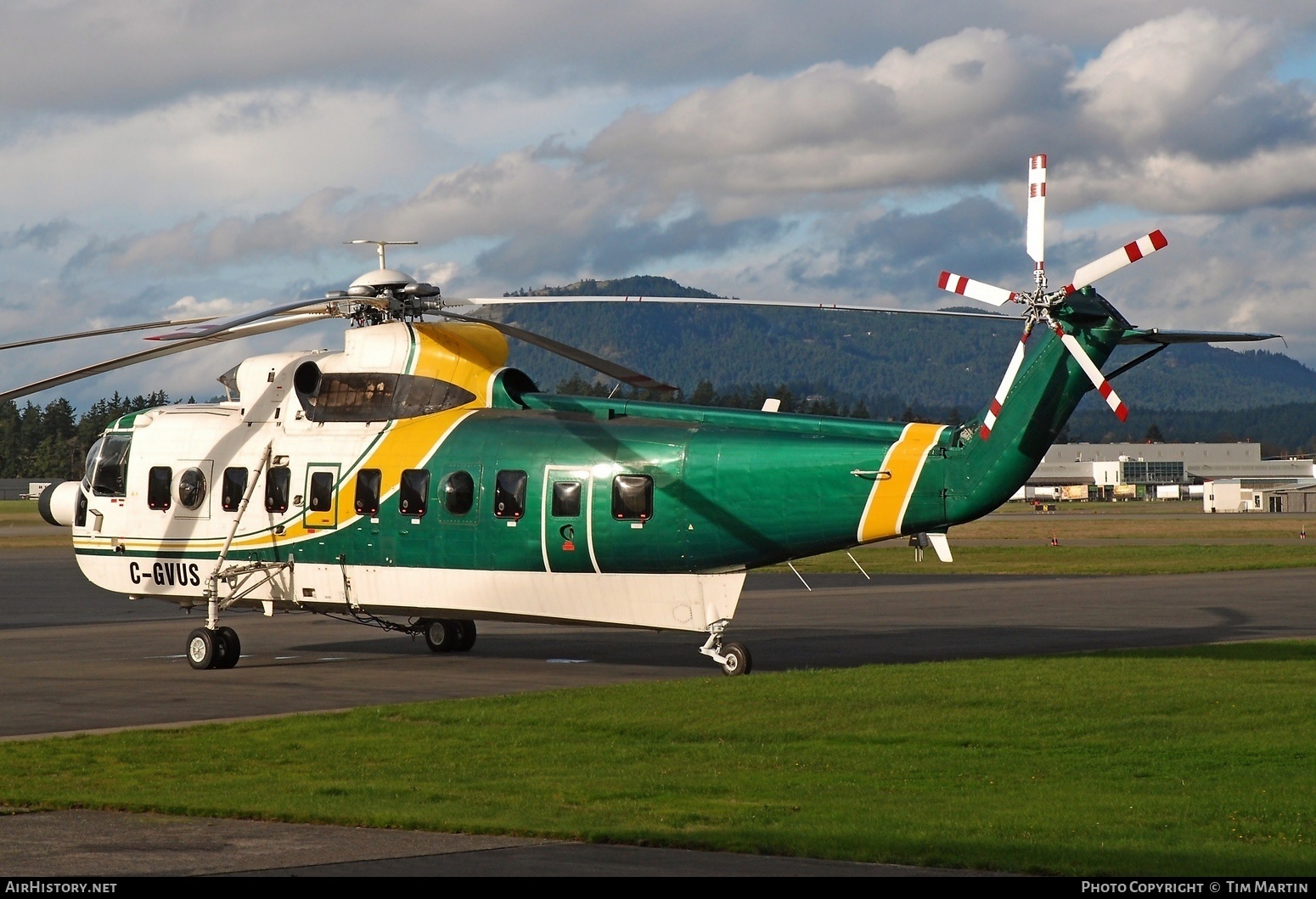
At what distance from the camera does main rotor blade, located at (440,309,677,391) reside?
18944mm

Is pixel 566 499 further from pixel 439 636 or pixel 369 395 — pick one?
pixel 439 636

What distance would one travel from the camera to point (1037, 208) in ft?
58.4

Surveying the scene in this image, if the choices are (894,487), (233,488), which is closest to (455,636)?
(233,488)

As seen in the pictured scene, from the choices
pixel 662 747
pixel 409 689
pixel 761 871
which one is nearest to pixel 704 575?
pixel 409 689

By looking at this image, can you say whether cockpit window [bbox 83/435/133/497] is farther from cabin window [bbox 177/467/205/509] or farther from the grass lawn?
the grass lawn

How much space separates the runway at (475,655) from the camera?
398 inches

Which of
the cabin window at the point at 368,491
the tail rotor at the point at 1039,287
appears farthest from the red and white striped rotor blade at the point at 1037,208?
the cabin window at the point at 368,491

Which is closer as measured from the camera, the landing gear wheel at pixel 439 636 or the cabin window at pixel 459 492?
the cabin window at pixel 459 492

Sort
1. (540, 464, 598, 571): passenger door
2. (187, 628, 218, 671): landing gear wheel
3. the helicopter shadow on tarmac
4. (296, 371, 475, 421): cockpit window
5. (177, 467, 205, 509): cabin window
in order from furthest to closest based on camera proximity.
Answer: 1. the helicopter shadow on tarmac
2. (177, 467, 205, 509): cabin window
3. (187, 628, 218, 671): landing gear wheel
4. (296, 371, 475, 421): cockpit window
5. (540, 464, 598, 571): passenger door

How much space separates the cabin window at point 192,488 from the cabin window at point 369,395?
227 centimetres

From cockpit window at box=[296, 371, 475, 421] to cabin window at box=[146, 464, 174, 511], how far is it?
2.86m

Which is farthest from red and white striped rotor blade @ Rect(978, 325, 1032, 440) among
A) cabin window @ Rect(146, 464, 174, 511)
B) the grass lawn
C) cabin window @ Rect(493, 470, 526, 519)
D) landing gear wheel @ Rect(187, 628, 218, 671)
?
cabin window @ Rect(146, 464, 174, 511)

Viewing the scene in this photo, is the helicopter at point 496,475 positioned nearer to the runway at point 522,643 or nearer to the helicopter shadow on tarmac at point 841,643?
the runway at point 522,643
